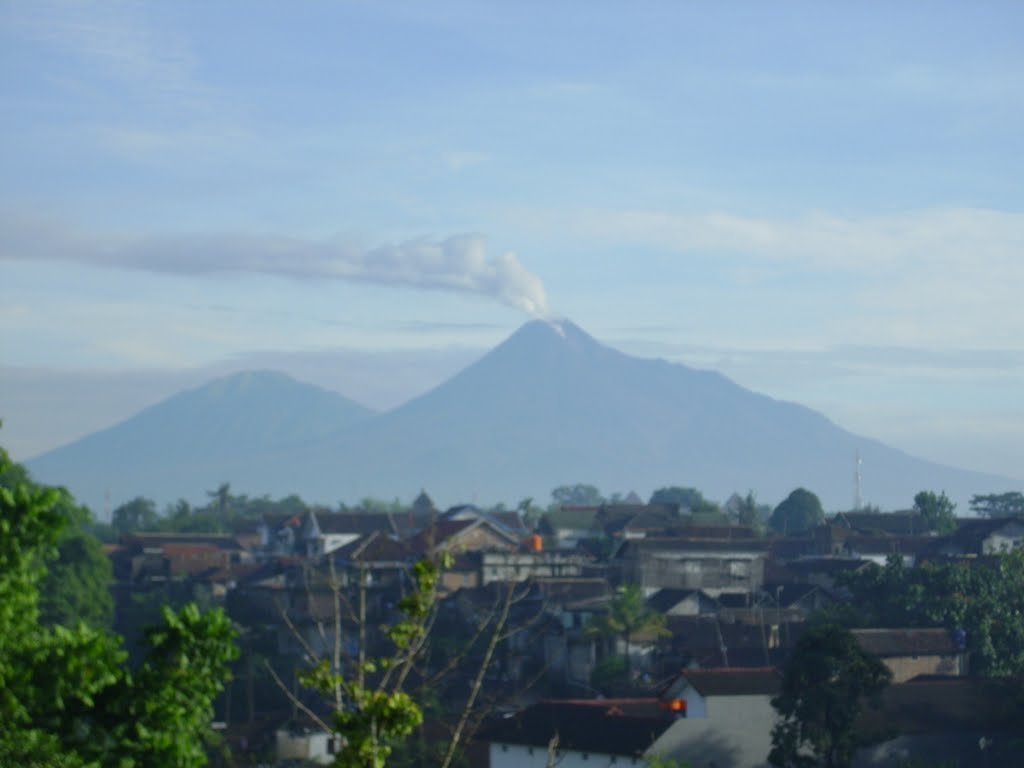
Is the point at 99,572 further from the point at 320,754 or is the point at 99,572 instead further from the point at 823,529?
the point at 823,529

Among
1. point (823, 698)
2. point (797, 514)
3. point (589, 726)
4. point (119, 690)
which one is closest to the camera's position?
point (119, 690)

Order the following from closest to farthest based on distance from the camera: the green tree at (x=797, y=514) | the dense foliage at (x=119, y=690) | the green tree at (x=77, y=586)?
the dense foliage at (x=119, y=690)
the green tree at (x=77, y=586)
the green tree at (x=797, y=514)

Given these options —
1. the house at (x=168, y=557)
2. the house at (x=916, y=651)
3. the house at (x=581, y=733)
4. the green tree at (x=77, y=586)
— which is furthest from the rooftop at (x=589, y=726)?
the house at (x=168, y=557)

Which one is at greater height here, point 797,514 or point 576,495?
point 576,495

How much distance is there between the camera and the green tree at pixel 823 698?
90.7ft

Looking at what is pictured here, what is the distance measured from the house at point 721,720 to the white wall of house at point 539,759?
1.40 m

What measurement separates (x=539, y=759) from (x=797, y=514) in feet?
179

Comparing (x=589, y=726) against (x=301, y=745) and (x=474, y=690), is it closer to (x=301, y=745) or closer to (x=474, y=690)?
(x=301, y=745)

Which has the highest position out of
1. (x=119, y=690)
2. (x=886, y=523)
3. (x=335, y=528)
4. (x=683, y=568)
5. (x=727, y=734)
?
(x=886, y=523)

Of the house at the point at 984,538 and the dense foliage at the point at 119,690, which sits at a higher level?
the house at the point at 984,538

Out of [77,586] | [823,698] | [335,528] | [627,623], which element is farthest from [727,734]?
[335,528]

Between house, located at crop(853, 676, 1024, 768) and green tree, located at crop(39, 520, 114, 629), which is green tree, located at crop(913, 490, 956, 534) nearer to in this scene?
green tree, located at crop(39, 520, 114, 629)

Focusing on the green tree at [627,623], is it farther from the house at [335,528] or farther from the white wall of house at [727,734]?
the house at [335,528]

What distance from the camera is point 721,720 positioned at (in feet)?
97.5
